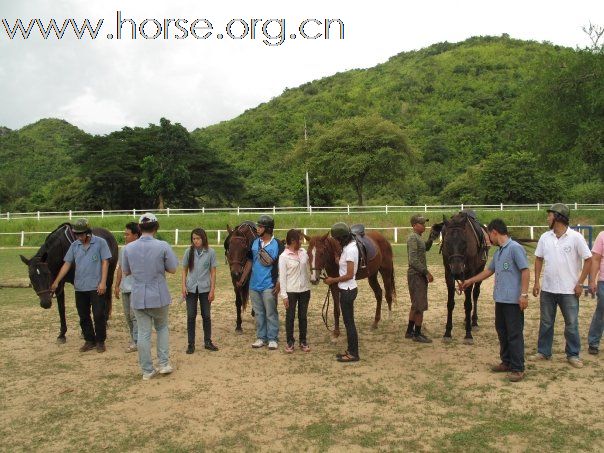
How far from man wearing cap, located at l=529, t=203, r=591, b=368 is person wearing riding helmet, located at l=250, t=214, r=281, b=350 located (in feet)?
11.1

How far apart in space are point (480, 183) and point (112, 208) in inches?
1153

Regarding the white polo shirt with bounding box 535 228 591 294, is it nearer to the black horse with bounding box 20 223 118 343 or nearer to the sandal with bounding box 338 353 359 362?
the sandal with bounding box 338 353 359 362

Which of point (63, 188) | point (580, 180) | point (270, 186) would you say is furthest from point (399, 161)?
point (63, 188)

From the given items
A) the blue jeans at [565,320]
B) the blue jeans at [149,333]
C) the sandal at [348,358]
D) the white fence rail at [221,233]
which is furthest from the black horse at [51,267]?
the white fence rail at [221,233]

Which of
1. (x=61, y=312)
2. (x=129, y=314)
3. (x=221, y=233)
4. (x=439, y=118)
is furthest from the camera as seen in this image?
(x=439, y=118)

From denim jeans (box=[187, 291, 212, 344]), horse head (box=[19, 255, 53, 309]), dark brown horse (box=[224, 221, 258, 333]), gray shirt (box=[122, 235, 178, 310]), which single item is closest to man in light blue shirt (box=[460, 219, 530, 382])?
dark brown horse (box=[224, 221, 258, 333])

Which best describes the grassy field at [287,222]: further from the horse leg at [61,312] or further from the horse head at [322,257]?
the horse head at [322,257]

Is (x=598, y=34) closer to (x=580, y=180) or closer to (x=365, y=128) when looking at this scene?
(x=365, y=128)

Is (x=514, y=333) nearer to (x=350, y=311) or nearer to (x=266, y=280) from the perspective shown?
(x=350, y=311)

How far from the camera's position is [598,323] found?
6289 millimetres

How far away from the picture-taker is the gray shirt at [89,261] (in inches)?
267

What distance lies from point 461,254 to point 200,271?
3511 millimetres

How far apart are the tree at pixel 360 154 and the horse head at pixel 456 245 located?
27174mm

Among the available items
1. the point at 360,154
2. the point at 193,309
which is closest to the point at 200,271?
the point at 193,309
